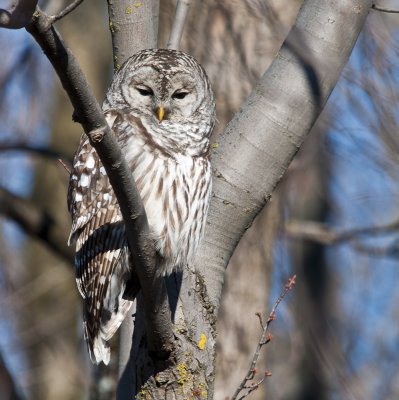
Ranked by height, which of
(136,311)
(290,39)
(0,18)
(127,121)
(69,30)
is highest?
(69,30)

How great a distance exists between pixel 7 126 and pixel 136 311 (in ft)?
16.9

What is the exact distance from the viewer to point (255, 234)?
621 centimetres

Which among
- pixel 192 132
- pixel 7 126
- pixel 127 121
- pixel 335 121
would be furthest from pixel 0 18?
pixel 7 126

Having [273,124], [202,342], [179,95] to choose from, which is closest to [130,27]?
[179,95]

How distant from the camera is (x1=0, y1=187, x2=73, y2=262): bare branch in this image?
250 inches

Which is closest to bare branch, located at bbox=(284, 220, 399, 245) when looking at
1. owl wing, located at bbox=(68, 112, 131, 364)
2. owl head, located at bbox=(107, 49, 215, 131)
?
owl head, located at bbox=(107, 49, 215, 131)

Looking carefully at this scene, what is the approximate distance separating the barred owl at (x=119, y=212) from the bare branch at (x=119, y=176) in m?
0.32

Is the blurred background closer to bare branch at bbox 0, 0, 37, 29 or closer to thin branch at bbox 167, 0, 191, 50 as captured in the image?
thin branch at bbox 167, 0, 191, 50

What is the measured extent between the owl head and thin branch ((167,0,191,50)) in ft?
0.59

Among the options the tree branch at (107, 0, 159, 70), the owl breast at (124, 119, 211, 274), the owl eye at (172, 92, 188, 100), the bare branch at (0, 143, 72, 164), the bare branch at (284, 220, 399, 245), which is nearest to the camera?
the owl breast at (124, 119, 211, 274)

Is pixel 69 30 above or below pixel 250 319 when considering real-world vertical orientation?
above

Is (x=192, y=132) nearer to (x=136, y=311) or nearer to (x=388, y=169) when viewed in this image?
(x=136, y=311)

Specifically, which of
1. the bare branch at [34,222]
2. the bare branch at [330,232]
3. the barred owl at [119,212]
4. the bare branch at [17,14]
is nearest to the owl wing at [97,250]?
the barred owl at [119,212]

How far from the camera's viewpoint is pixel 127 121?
4.02m
